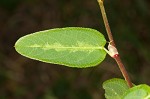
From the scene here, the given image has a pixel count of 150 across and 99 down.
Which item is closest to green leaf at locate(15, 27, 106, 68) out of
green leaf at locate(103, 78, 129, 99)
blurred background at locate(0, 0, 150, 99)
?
green leaf at locate(103, 78, 129, 99)

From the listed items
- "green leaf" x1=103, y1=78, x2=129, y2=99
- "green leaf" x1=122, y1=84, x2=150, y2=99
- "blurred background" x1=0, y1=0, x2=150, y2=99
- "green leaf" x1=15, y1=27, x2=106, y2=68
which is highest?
"green leaf" x1=15, y1=27, x2=106, y2=68

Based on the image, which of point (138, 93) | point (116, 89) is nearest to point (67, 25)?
point (116, 89)

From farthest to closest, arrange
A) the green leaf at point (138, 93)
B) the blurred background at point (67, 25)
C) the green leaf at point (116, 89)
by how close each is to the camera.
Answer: the blurred background at point (67, 25) < the green leaf at point (116, 89) < the green leaf at point (138, 93)

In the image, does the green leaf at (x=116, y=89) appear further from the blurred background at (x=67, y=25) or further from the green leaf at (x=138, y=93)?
the blurred background at (x=67, y=25)

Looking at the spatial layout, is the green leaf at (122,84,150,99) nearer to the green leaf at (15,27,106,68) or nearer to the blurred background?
the green leaf at (15,27,106,68)

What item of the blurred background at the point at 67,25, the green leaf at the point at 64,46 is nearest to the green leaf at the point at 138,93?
the green leaf at the point at 64,46

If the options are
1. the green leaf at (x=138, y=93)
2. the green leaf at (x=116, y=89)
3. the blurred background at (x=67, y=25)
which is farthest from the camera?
the blurred background at (x=67, y=25)

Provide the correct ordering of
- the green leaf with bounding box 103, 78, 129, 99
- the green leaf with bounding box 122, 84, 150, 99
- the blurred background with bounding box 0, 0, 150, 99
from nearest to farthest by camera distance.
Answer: the green leaf with bounding box 122, 84, 150, 99 → the green leaf with bounding box 103, 78, 129, 99 → the blurred background with bounding box 0, 0, 150, 99
